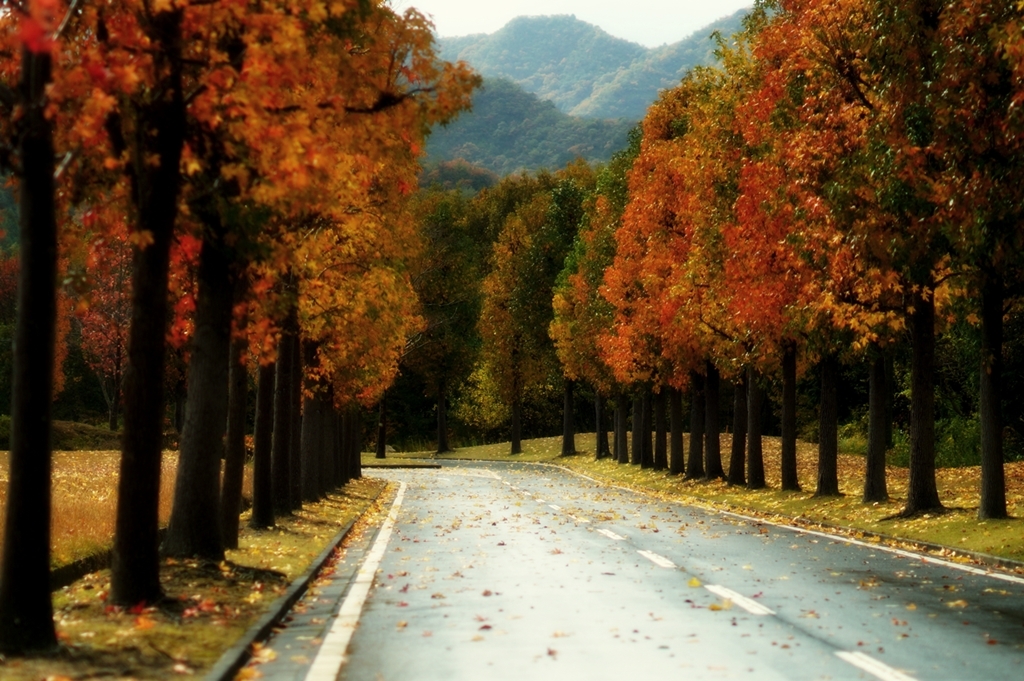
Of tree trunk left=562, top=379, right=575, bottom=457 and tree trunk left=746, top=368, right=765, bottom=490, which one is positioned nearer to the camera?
tree trunk left=746, top=368, right=765, bottom=490

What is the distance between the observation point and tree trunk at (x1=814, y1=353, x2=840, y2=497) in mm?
28609

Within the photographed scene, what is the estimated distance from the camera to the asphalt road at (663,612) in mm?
8688

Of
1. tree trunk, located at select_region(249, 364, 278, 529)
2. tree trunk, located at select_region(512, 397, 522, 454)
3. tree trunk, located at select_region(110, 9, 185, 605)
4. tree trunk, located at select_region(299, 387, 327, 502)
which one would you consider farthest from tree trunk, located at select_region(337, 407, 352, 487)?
tree trunk, located at select_region(512, 397, 522, 454)

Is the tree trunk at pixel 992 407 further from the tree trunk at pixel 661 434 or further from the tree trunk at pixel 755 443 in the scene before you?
the tree trunk at pixel 661 434

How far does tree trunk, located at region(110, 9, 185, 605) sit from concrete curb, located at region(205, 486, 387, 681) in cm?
112

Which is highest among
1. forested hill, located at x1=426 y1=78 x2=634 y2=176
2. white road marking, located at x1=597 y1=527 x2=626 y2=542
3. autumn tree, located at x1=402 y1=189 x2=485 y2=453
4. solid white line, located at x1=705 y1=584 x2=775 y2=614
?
forested hill, located at x1=426 y1=78 x2=634 y2=176

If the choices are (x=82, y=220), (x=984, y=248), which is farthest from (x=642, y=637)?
(x=984, y=248)

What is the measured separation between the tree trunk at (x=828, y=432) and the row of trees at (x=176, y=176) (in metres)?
15.5

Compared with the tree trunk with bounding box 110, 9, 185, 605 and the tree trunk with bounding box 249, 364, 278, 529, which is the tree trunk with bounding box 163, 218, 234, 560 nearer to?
the tree trunk with bounding box 110, 9, 185, 605

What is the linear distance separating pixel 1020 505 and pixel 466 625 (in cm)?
1746

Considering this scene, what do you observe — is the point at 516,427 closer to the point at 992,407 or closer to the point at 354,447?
the point at 354,447

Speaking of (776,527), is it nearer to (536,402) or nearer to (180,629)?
(180,629)

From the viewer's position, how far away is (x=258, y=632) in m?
9.83

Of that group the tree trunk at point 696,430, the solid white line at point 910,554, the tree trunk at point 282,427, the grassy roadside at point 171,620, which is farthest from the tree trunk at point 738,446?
the grassy roadside at point 171,620
